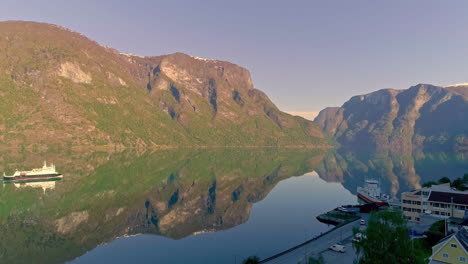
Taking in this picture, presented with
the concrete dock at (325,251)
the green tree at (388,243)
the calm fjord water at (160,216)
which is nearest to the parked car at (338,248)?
the concrete dock at (325,251)

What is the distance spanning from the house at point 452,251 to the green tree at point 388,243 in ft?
38.2

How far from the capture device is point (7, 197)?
398 feet

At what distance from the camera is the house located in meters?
44.5

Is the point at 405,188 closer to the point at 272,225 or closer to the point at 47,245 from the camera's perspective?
the point at 272,225

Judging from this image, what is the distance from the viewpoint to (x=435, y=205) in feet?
292

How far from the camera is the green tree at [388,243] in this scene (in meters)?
36.8

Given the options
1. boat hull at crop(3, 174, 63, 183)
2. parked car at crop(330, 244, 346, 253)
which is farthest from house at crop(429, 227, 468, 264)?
boat hull at crop(3, 174, 63, 183)

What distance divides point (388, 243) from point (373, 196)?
94308 mm

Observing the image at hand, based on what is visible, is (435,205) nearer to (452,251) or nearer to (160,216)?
(452,251)

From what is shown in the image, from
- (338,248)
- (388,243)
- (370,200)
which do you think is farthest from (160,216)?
(370,200)

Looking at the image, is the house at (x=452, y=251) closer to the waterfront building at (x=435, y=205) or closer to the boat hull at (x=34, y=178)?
the waterfront building at (x=435, y=205)

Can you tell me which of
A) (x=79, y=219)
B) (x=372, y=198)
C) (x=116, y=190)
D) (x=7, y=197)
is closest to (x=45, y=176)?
(x=7, y=197)

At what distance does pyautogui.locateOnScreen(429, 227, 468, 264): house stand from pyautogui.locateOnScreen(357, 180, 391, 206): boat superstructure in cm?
6993

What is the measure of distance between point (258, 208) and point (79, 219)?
57775 millimetres
